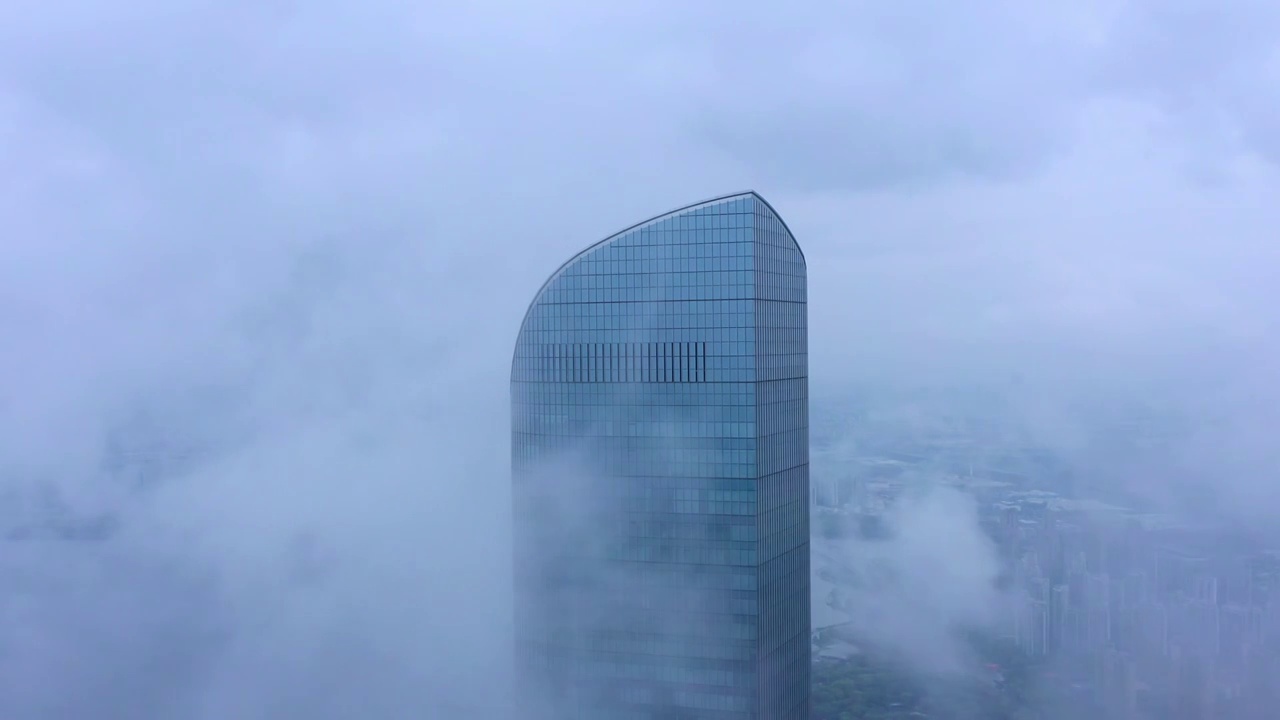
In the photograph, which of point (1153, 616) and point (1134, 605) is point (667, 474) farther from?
point (1153, 616)

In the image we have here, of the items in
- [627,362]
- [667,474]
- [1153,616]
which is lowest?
[1153,616]

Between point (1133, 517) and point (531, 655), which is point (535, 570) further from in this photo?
point (1133, 517)

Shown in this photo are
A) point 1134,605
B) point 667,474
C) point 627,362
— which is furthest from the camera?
point 1134,605

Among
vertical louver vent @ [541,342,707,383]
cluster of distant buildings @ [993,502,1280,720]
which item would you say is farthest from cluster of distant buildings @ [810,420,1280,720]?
vertical louver vent @ [541,342,707,383]

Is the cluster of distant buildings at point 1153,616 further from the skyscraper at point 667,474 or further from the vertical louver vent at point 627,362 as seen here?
the vertical louver vent at point 627,362

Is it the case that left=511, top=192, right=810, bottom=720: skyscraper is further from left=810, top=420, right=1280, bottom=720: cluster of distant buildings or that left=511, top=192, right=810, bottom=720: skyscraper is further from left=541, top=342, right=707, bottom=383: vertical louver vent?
left=810, top=420, right=1280, bottom=720: cluster of distant buildings

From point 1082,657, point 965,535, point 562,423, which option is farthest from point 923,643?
point 562,423

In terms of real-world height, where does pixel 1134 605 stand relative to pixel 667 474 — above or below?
below

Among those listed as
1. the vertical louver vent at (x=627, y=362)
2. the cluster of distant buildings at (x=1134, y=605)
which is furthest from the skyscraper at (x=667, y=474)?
→ the cluster of distant buildings at (x=1134, y=605)

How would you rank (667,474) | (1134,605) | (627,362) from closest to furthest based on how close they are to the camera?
1. (667,474)
2. (627,362)
3. (1134,605)

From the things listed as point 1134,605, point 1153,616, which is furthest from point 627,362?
point 1153,616
